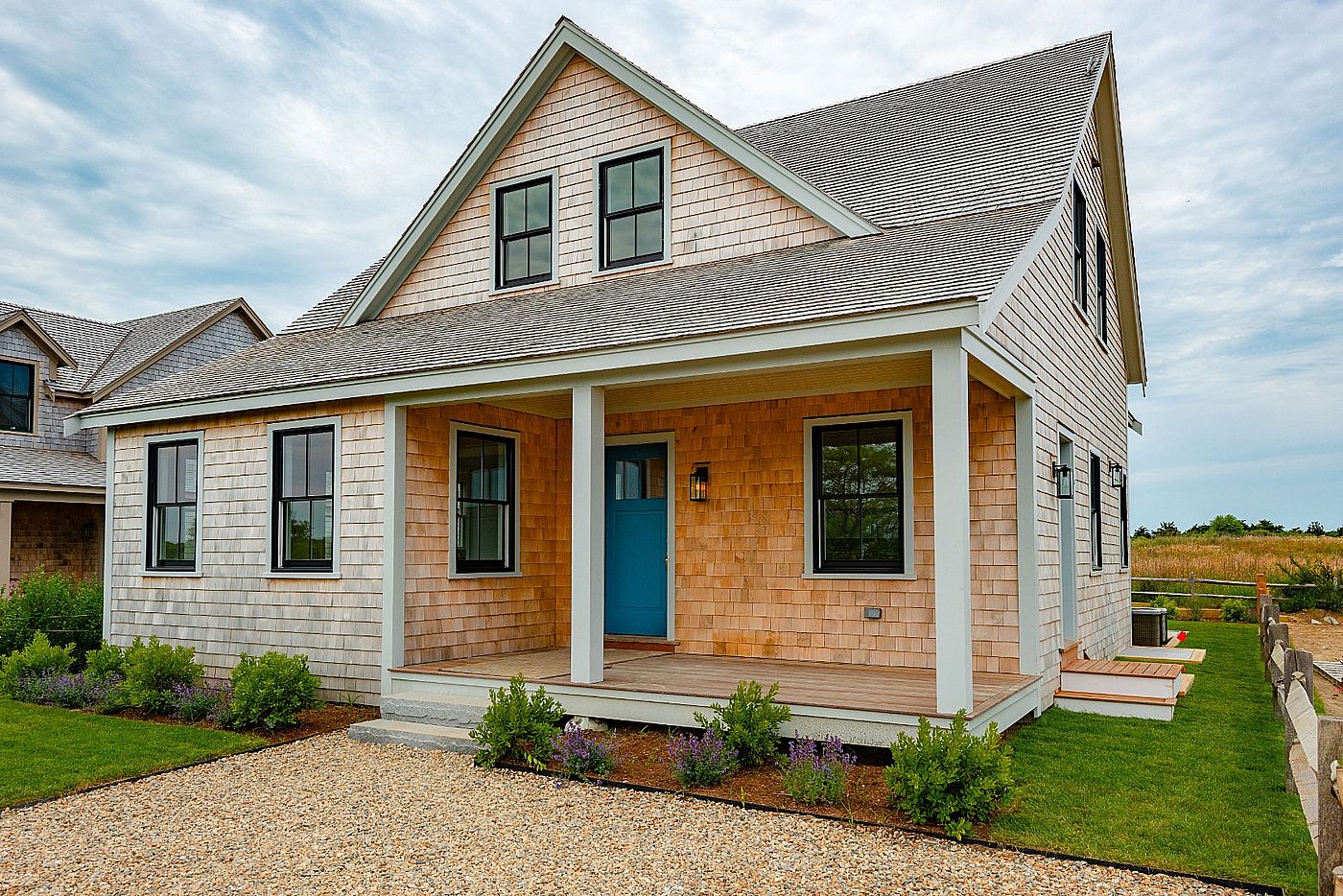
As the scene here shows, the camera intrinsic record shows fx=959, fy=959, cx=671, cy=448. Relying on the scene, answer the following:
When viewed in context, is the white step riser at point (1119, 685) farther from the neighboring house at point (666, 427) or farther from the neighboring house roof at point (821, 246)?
the neighboring house roof at point (821, 246)

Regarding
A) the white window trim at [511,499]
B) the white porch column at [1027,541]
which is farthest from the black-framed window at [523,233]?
the white porch column at [1027,541]

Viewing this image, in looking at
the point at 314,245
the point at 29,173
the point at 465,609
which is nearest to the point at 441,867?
the point at 465,609

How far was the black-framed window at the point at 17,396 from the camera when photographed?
19.7 m

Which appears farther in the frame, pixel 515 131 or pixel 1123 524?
pixel 1123 524

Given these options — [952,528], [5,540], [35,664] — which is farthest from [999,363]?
[5,540]

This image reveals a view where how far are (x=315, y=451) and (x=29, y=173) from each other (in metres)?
20.1

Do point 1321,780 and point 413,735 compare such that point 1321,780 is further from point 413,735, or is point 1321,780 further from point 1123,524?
point 1123,524

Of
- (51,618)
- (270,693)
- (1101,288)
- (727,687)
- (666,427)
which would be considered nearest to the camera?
(727,687)

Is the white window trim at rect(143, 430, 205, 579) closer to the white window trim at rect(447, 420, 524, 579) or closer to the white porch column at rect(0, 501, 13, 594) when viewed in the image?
the white window trim at rect(447, 420, 524, 579)

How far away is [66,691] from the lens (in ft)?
32.4

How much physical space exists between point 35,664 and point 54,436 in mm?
11895

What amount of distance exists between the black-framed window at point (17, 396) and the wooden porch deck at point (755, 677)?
15.4 meters

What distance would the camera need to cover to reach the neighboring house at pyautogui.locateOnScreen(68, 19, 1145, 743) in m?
8.05

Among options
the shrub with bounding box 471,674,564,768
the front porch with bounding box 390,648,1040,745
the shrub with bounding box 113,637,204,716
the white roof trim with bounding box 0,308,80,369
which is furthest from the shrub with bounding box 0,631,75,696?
the white roof trim with bounding box 0,308,80,369
